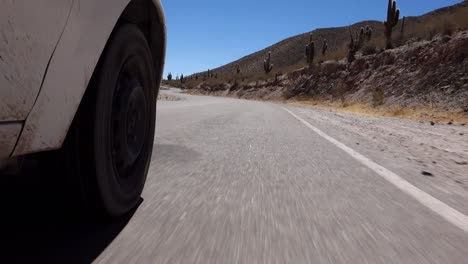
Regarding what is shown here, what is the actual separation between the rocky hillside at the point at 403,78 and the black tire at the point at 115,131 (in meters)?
17.6

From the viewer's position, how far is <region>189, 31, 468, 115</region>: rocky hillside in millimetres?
21625

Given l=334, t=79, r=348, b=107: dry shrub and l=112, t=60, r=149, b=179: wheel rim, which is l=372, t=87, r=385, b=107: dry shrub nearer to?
l=334, t=79, r=348, b=107: dry shrub

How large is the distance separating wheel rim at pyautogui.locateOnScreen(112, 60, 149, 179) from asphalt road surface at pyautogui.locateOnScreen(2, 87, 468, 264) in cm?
30

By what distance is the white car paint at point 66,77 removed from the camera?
64.7 inches

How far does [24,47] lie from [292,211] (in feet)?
5.93

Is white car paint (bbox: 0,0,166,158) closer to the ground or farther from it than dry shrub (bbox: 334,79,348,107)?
farther from it

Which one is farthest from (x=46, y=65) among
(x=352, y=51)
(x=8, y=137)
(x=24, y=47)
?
(x=352, y=51)

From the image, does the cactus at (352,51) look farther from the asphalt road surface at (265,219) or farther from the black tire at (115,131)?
the black tire at (115,131)

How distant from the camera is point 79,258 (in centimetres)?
188

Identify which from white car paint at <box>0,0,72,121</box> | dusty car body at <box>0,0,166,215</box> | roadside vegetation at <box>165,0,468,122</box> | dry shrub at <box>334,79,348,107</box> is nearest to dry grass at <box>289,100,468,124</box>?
roadside vegetation at <box>165,0,468,122</box>

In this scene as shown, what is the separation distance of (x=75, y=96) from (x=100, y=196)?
50cm

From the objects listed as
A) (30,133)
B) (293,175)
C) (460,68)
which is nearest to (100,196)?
(30,133)

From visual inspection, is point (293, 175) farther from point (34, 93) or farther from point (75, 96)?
point (34, 93)

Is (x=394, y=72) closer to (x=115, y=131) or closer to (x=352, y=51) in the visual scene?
(x=352, y=51)
